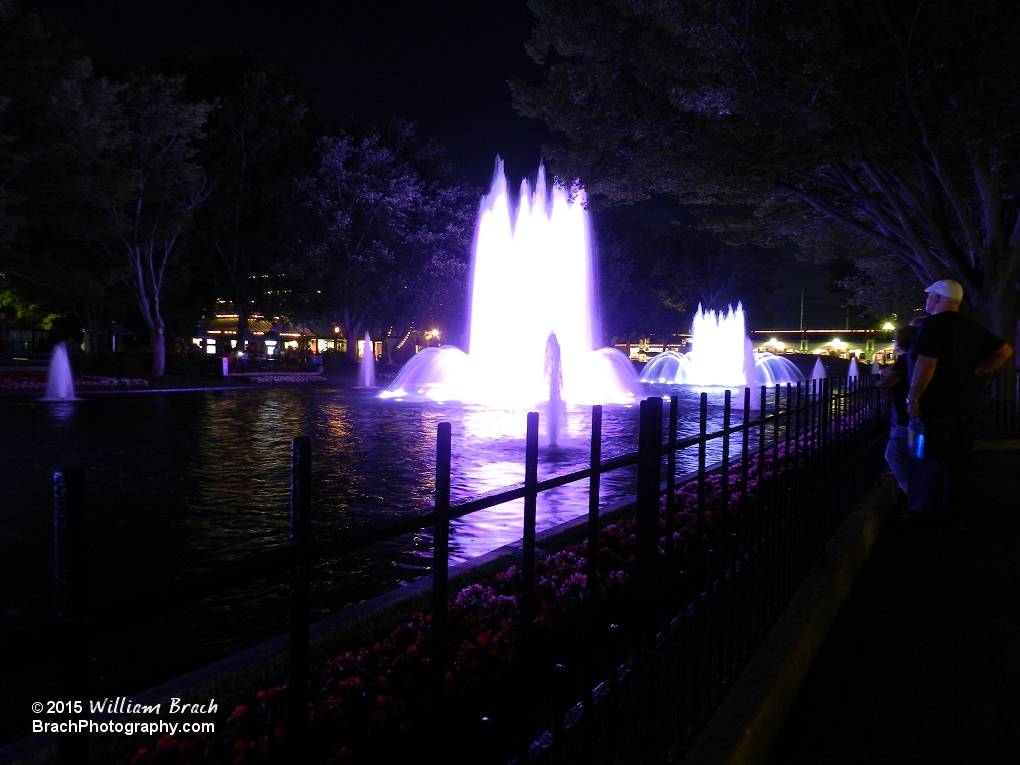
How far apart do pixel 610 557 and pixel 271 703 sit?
8.43ft

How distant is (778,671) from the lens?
11.1 ft

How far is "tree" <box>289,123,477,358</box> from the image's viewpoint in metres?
35.0

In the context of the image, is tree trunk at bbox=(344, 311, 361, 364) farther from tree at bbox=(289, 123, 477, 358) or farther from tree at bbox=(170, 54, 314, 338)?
tree at bbox=(170, 54, 314, 338)

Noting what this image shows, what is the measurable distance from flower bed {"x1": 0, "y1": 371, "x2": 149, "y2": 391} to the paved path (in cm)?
2786

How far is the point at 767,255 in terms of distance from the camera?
209 feet

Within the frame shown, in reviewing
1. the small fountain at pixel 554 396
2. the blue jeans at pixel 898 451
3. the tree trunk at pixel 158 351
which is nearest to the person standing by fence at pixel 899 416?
the blue jeans at pixel 898 451

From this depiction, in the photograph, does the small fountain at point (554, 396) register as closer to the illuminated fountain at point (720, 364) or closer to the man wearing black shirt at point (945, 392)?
the man wearing black shirt at point (945, 392)

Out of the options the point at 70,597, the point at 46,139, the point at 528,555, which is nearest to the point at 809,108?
the point at 528,555

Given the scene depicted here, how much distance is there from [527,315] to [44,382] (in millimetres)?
18934

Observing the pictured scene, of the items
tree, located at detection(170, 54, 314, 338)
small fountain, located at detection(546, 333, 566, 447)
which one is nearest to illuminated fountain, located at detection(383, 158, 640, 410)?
small fountain, located at detection(546, 333, 566, 447)

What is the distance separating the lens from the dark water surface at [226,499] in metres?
4.57

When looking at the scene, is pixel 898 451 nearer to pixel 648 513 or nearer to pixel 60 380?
pixel 648 513

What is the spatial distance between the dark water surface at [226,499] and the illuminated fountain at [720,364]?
2344 cm

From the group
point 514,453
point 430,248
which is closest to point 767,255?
point 430,248
